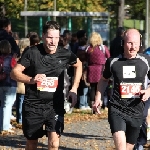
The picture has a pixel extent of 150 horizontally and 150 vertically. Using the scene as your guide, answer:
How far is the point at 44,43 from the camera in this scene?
25.3 ft

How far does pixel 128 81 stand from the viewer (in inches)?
301

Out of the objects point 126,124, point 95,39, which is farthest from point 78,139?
point 126,124

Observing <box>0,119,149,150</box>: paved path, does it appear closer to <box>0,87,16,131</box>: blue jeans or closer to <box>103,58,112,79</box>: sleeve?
<box>0,87,16,131</box>: blue jeans

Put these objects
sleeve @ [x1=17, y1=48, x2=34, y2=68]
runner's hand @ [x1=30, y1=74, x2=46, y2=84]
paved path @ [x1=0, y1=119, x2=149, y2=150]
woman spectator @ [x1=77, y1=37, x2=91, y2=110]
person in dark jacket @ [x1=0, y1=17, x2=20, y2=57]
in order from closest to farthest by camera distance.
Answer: runner's hand @ [x1=30, y1=74, x2=46, y2=84] → sleeve @ [x1=17, y1=48, x2=34, y2=68] → paved path @ [x1=0, y1=119, x2=149, y2=150] → person in dark jacket @ [x1=0, y1=17, x2=20, y2=57] → woman spectator @ [x1=77, y1=37, x2=91, y2=110]

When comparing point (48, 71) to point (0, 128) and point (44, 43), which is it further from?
point (0, 128)

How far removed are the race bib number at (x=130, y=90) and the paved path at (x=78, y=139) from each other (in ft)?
10.4

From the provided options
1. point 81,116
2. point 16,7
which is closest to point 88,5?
point 16,7

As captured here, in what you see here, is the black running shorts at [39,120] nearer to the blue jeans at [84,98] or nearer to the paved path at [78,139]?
the paved path at [78,139]

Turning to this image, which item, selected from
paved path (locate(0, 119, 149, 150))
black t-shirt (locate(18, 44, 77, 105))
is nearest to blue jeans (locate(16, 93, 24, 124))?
paved path (locate(0, 119, 149, 150))

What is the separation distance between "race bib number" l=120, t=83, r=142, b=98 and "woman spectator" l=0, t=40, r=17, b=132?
463 cm

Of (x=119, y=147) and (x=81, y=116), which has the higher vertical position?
(x=119, y=147)

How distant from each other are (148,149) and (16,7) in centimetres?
2686

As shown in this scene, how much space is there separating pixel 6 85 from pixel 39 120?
14.7 feet

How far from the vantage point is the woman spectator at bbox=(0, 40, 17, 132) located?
39.3 feet
